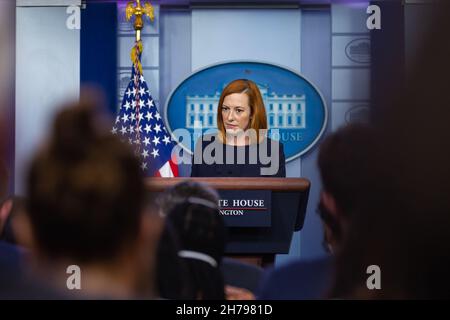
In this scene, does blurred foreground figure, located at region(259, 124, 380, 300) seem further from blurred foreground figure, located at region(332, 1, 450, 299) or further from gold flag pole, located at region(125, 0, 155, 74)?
gold flag pole, located at region(125, 0, 155, 74)

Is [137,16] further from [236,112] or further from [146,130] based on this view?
[236,112]

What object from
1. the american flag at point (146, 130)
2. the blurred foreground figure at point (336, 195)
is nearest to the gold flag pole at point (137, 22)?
the american flag at point (146, 130)

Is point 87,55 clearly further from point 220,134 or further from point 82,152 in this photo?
point 82,152

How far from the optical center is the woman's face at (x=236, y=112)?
262 centimetres

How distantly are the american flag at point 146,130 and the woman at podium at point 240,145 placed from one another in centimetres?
57

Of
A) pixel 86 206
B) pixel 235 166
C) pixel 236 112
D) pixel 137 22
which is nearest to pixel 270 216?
pixel 235 166

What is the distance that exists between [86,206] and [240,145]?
1195 millimetres

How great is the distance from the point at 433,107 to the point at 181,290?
0.87 meters

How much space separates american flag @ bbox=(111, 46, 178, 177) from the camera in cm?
317

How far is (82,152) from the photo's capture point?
145cm

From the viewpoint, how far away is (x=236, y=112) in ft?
8.62

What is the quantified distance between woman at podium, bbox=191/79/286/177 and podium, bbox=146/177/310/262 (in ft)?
0.88

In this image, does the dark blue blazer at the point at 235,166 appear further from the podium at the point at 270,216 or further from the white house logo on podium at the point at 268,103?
the white house logo on podium at the point at 268,103

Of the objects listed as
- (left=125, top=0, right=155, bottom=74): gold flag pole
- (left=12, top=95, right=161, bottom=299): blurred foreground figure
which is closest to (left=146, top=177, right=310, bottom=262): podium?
(left=12, top=95, right=161, bottom=299): blurred foreground figure
